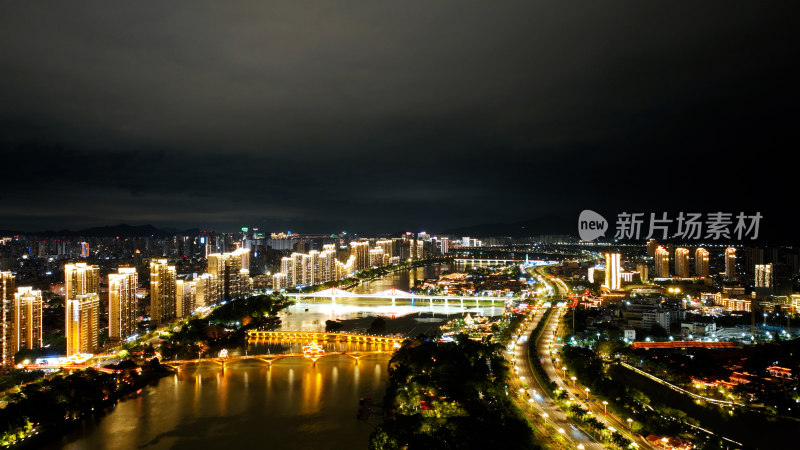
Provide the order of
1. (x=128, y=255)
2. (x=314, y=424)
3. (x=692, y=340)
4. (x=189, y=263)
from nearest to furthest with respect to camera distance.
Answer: (x=314, y=424)
(x=692, y=340)
(x=189, y=263)
(x=128, y=255)

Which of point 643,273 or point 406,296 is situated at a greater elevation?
point 643,273

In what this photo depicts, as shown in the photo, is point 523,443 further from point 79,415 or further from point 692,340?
point 692,340

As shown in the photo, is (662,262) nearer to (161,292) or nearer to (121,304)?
(161,292)

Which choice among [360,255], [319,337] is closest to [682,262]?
[319,337]

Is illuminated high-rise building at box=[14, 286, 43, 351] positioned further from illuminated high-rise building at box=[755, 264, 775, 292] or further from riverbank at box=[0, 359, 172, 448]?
illuminated high-rise building at box=[755, 264, 775, 292]

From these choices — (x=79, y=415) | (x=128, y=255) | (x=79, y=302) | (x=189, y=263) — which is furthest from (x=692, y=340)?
(x=128, y=255)

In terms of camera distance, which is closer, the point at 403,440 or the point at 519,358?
the point at 403,440
